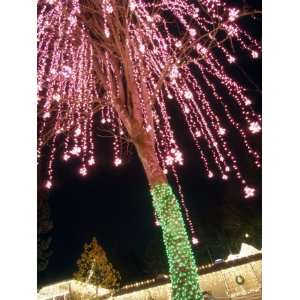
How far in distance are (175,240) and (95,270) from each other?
12830 millimetres

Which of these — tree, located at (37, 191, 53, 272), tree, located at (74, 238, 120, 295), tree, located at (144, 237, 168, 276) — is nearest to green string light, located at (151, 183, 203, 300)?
tree, located at (37, 191, 53, 272)

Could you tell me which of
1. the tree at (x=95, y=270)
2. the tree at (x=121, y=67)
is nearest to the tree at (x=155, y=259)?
the tree at (x=95, y=270)

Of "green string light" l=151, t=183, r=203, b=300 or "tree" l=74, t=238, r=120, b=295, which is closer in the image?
"green string light" l=151, t=183, r=203, b=300

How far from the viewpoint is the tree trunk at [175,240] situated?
3.94 m

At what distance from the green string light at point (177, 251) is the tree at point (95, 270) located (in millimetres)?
12492

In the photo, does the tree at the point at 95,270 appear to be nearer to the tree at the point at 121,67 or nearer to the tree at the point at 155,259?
the tree at the point at 155,259

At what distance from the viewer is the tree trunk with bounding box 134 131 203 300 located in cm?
394

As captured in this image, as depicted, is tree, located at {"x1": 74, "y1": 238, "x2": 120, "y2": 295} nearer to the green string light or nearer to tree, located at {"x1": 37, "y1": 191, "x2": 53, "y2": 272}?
tree, located at {"x1": 37, "y1": 191, "x2": 53, "y2": 272}

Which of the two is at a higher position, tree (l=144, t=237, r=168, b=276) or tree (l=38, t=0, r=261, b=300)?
tree (l=144, t=237, r=168, b=276)

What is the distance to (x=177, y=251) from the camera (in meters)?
4.00

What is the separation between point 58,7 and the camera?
4.66 metres

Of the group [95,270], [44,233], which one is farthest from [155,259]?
[44,233]
